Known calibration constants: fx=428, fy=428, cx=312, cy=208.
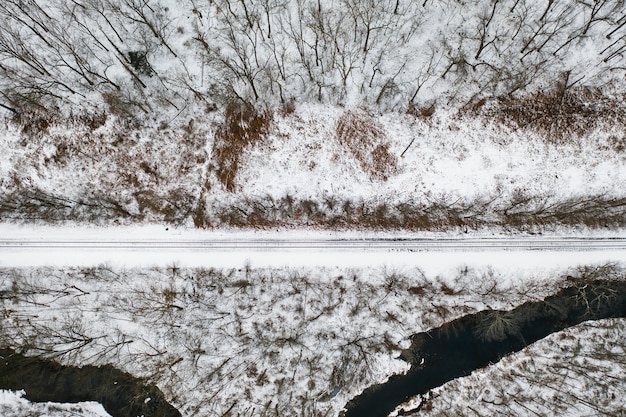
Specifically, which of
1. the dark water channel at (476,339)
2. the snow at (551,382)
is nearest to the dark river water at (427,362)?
the dark water channel at (476,339)

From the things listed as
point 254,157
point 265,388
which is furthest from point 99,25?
point 265,388

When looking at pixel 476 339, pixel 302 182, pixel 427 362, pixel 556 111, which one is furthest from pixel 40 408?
pixel 556 111

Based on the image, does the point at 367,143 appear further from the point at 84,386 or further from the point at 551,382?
the point at 84,386

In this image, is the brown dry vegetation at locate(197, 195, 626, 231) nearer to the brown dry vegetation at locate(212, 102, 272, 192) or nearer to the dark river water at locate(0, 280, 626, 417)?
the brown dry vegetation at locate(212, 102, 272, 192)

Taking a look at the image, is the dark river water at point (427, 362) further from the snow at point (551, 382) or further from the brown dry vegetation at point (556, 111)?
the brown dry vegetation at point (556, 111)

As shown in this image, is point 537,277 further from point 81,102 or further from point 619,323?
point 81,102

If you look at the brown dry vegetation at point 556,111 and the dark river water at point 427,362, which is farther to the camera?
the brown dry vegetation at point 556,111
